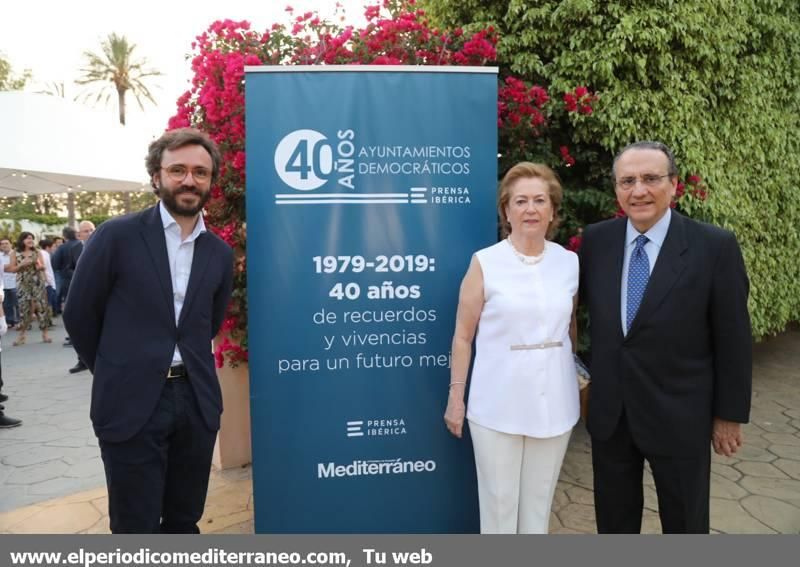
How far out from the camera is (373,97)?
104 inches

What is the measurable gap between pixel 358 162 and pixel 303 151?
0.85 ft

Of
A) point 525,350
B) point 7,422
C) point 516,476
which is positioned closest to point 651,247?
point 525,350

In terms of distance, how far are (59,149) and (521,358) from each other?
24.5 feet

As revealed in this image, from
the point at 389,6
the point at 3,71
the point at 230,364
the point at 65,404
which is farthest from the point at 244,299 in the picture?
the point at 3,71

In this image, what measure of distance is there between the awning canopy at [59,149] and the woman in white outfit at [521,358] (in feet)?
22.1

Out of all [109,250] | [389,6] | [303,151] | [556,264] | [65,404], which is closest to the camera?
[109,250]

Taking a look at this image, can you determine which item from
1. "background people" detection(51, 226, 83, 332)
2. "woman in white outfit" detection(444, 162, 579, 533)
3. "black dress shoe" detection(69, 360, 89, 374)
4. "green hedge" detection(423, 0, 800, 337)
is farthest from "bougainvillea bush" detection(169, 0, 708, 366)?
"background people" detection(51, 226, 83, 332)

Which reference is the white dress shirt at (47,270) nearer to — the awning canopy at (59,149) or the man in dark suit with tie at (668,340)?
the awning canopy at (59,149)

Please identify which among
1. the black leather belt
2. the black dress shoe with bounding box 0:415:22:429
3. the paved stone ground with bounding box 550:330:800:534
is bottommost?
the paved stone ground with bounding box 550:330:800:534

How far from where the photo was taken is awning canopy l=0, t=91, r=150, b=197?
701cm

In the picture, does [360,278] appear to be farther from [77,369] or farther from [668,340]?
[77,369]

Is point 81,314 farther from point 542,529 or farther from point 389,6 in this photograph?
point 389,6

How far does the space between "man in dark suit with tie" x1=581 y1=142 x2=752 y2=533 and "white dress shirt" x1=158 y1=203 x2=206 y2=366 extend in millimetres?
1632

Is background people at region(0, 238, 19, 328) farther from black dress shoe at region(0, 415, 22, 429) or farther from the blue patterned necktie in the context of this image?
the blue patterned necktie
